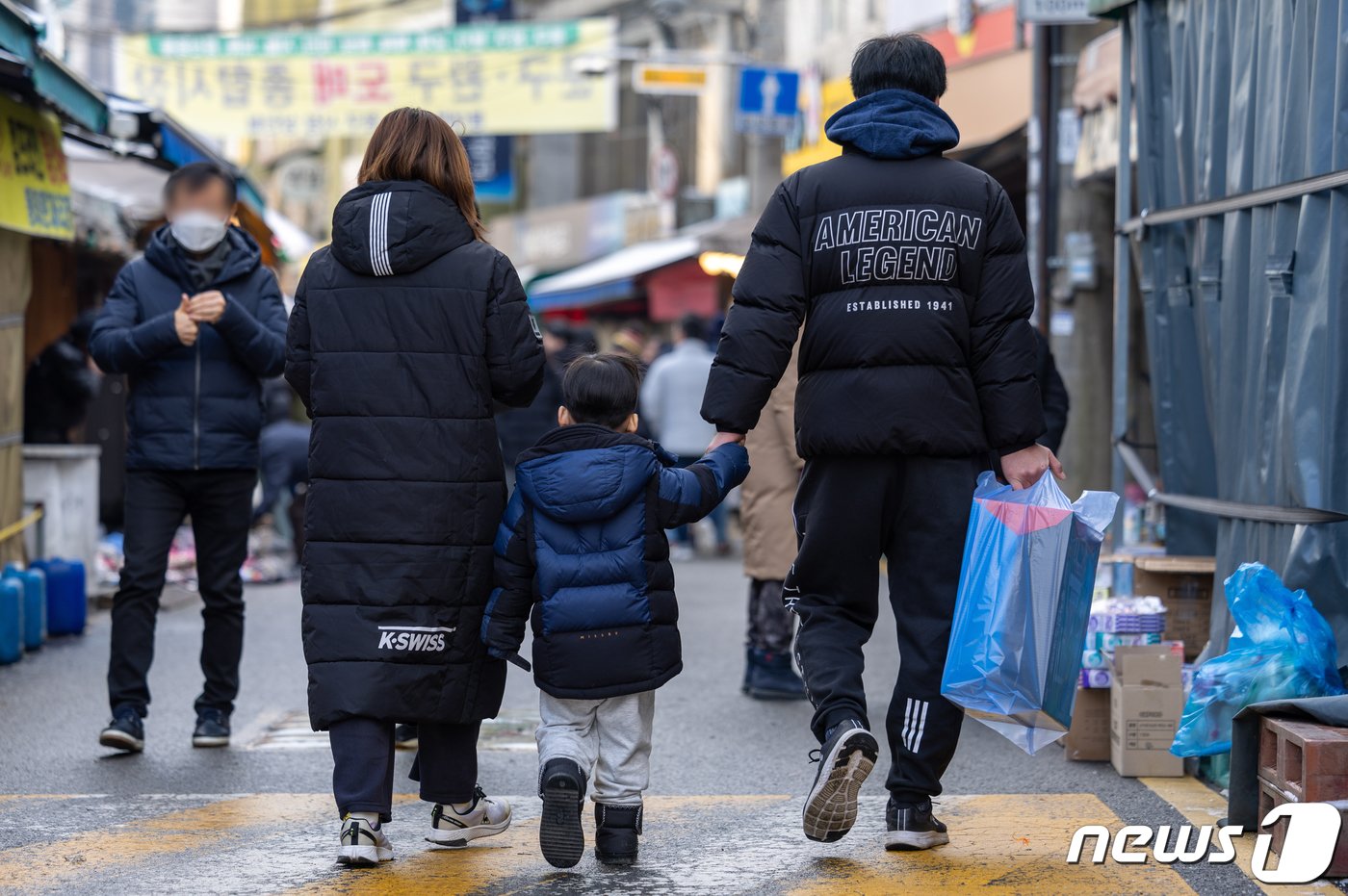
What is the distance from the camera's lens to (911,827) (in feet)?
15.0

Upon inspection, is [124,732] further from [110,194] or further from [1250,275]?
[110,194]

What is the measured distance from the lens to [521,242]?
3366cm

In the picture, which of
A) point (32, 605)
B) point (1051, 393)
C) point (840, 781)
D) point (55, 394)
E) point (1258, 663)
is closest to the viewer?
point (840, 781)

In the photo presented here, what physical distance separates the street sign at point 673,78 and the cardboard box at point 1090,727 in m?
14.6

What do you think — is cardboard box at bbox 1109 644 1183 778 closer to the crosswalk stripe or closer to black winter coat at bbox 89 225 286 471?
the crosswalk stripe

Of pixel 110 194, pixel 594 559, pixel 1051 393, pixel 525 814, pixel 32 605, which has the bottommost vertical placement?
pixel 525 814

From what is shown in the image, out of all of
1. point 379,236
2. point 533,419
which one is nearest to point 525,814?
point 379,236

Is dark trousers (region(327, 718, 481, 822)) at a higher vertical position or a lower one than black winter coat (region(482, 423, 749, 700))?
lower

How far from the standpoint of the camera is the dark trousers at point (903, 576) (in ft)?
14.7

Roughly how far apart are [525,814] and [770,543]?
2.32 m

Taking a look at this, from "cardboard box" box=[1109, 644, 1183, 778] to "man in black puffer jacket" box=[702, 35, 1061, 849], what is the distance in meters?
1.15

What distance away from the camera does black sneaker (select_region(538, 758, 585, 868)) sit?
427cm

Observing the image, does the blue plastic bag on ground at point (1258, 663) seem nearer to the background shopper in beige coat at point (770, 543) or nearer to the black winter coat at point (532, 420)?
the background shopper in beige coat at point (770, 543)

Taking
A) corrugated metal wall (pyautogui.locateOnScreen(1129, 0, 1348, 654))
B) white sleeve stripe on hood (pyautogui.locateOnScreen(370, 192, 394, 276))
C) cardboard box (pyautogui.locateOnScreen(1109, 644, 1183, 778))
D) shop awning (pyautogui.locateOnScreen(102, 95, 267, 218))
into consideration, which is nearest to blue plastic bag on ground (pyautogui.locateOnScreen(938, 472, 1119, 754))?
corrugated metal wall (pyautogui.locateOnScreen(1129, 0, 1348, 654))
